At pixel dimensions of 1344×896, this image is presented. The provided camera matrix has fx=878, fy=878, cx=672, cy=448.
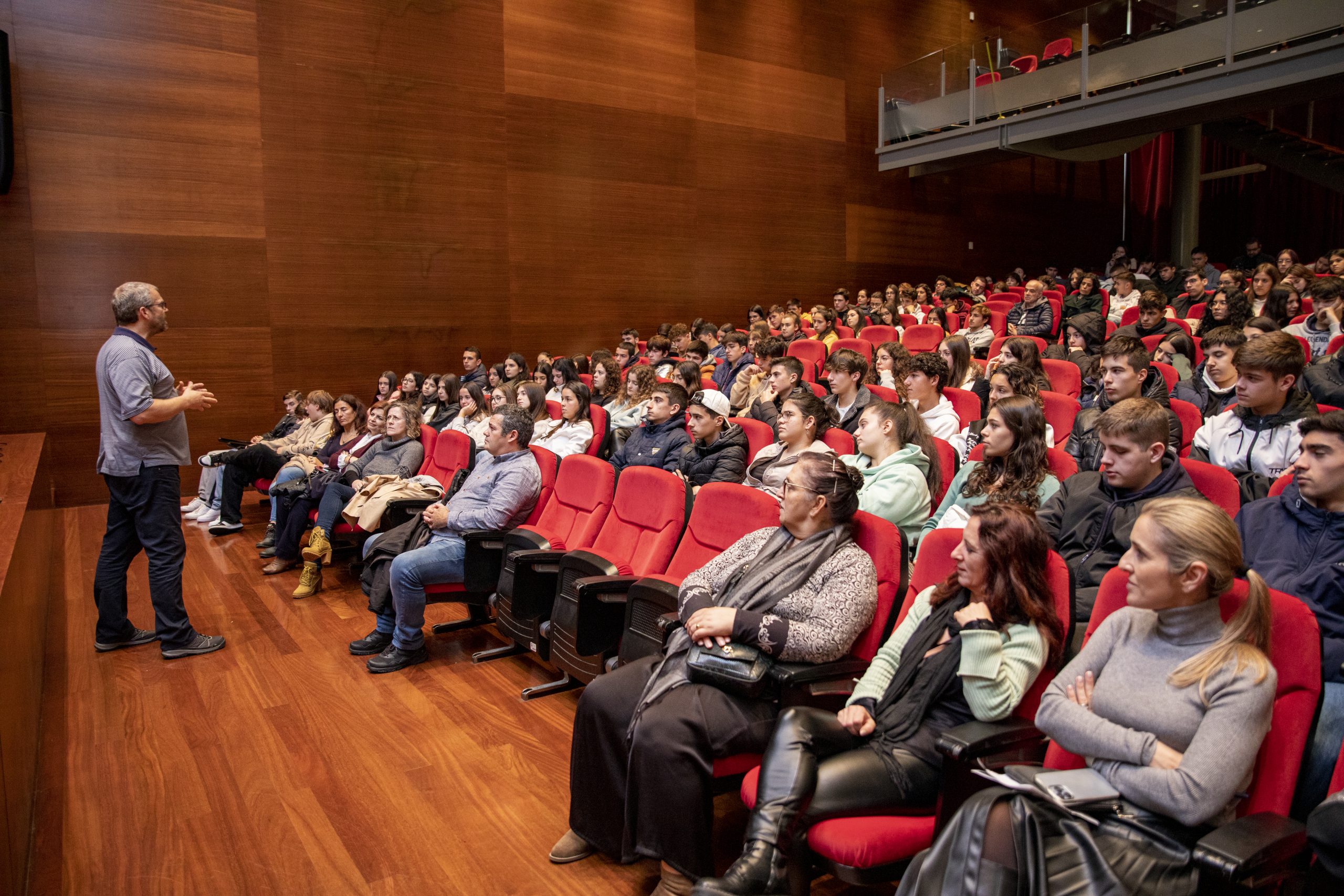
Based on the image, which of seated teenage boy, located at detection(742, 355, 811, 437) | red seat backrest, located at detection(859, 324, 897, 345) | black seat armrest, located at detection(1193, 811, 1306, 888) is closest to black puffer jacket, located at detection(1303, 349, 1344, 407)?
seated teenage boy, located at detection(742, 355, 811, 437)

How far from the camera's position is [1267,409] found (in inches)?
102

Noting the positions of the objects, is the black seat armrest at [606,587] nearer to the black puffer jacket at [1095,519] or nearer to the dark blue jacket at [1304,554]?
the black puffer jacket at [1095,519]

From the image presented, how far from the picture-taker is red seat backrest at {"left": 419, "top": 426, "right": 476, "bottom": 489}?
3947 mm

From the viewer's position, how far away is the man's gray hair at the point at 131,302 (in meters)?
3.07

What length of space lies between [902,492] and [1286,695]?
124 cm

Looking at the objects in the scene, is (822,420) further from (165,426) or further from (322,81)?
(322,81)

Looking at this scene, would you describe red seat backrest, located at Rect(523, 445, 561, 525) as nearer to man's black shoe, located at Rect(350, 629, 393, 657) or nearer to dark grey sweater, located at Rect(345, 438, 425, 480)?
man's black shoe, located at Rect(350, 629, 393, 657)

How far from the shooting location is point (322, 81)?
22.5 ft

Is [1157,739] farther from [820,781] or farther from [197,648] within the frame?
[197,648]

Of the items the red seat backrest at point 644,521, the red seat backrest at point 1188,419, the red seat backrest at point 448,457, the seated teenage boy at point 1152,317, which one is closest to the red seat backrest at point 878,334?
the seated teenage boy at point 1152,317

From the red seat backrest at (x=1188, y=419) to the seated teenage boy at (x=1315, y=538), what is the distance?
55.5 inches

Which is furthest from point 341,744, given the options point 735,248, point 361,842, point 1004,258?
point 1004,258

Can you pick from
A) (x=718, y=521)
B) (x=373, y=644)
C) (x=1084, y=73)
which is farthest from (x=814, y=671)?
(x=1084, y=73)

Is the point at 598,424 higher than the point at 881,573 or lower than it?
higher
